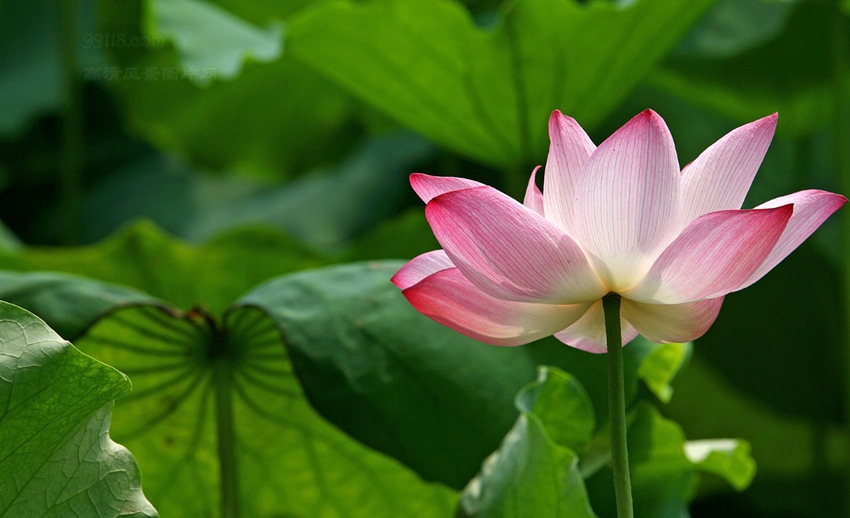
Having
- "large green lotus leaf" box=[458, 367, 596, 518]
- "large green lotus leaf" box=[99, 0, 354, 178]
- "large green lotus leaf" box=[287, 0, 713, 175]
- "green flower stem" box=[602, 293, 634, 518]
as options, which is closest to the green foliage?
"large green lotus leaf" box=[458, 367, 596, 518]

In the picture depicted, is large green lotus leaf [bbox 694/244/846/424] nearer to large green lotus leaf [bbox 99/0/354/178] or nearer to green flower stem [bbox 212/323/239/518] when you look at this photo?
large green lotus leaf [bbox 99/0/354/178]

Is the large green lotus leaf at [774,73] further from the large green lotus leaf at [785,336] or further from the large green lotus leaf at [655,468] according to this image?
the large green lotus leaf at [655,468]

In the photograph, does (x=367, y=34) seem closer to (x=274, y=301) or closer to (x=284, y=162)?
(x=274, y=301)

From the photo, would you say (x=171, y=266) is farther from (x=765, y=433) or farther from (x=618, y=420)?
(x=765, y=433)

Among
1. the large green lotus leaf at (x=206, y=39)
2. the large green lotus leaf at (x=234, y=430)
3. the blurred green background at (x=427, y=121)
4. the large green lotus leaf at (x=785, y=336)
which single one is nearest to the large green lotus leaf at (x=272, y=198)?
the blurred green background at (x=427, y=121)

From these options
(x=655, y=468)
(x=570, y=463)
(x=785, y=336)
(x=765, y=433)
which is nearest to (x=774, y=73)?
(x=785, y=336)

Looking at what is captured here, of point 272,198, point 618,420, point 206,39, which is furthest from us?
point 272,198

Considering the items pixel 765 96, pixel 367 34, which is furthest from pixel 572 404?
pixel 765 96
